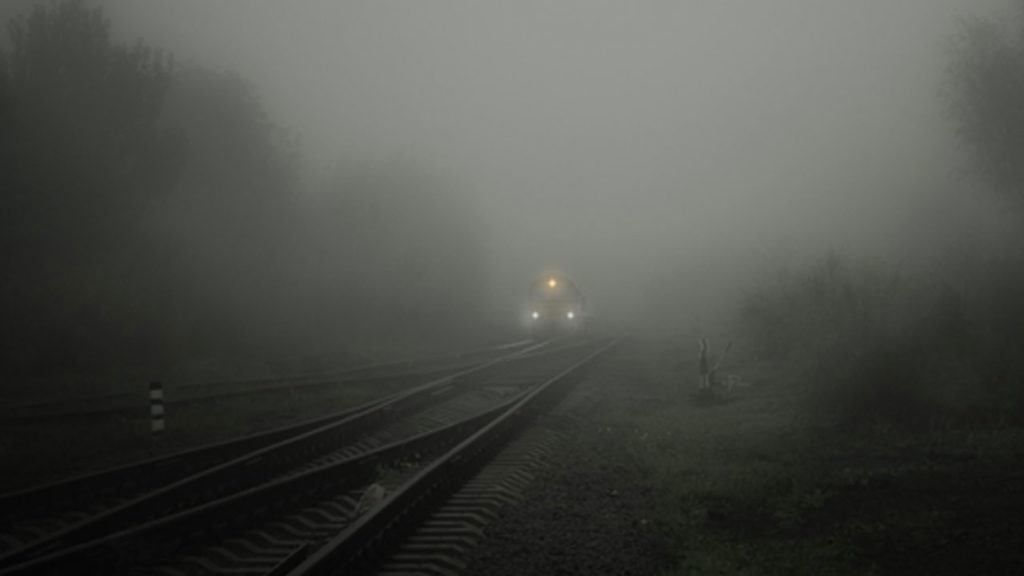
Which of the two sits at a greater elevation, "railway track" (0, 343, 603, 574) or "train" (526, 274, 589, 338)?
"train" (526, 274, 589, 338)

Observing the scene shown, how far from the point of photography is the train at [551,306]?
36000 mm

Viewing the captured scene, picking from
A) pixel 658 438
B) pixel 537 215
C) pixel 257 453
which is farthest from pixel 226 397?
pixel 537 215

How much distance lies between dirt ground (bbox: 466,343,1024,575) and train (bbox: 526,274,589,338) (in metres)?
24.1

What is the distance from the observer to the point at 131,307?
2152cm

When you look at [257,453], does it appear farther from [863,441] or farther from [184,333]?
[184,333]

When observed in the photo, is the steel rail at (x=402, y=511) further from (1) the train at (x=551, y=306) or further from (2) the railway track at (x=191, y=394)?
(1) the train at (x=551, y=306)

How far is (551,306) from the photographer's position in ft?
118

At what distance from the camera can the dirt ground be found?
5.59 meters

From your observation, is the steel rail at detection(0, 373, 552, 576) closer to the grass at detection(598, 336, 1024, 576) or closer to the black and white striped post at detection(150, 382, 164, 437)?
the grass at detection(598, 336, 1024, 576)

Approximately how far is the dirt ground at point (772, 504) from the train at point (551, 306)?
24.1 m

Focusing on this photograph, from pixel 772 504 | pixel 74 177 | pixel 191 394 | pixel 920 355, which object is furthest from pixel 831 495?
Answer: pixel 74 177

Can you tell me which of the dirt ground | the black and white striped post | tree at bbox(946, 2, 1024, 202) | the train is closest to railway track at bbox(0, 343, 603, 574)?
the dirt ground

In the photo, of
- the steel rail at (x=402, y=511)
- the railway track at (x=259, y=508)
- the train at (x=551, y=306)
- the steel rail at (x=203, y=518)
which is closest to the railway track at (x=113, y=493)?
the railway track at (x=259, y=508)

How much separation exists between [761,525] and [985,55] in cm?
2913
